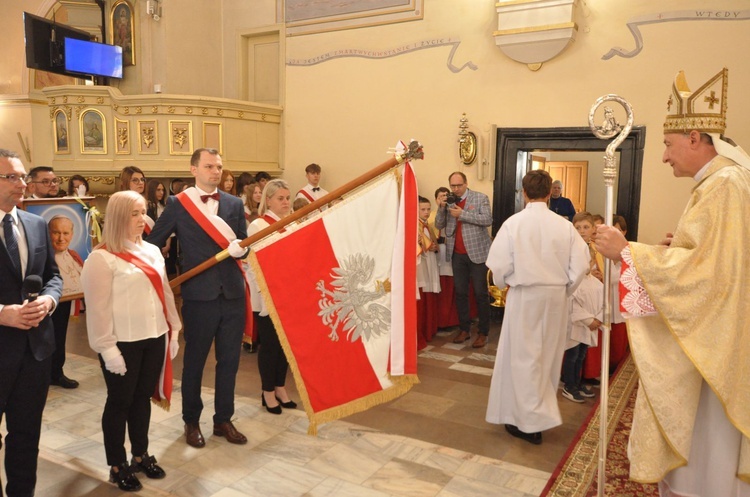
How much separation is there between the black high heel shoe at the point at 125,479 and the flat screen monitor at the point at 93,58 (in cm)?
802

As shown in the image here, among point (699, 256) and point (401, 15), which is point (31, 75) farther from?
point (699, 256)

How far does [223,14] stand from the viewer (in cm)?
936

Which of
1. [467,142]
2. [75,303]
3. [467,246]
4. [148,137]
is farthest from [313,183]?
[75,303]

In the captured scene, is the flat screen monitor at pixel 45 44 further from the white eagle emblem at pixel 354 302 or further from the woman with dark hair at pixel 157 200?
the white eagle emblem at pixel 354 302

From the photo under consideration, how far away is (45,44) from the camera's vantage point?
8.88m

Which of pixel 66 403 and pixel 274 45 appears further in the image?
pixel 274 45

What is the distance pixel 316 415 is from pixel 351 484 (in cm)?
63

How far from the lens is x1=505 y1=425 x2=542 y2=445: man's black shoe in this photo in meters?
3.63

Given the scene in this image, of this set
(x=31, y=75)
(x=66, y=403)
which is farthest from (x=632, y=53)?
(x=31, y=75)

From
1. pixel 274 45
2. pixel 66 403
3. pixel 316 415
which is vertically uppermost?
pixel 274 45

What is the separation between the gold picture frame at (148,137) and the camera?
797cm

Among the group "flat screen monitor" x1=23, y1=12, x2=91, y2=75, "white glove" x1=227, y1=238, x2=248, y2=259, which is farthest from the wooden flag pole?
"flat screen monitor" x1=23, y1=12, x2=91, y2=75

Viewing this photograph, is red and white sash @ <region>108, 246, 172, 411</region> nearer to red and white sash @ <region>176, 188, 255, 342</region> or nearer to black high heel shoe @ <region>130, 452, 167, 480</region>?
black high heel shoe @ <region>130, 452, 167, 480</region>

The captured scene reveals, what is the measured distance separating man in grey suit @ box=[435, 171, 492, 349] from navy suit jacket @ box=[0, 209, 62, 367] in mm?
4063
